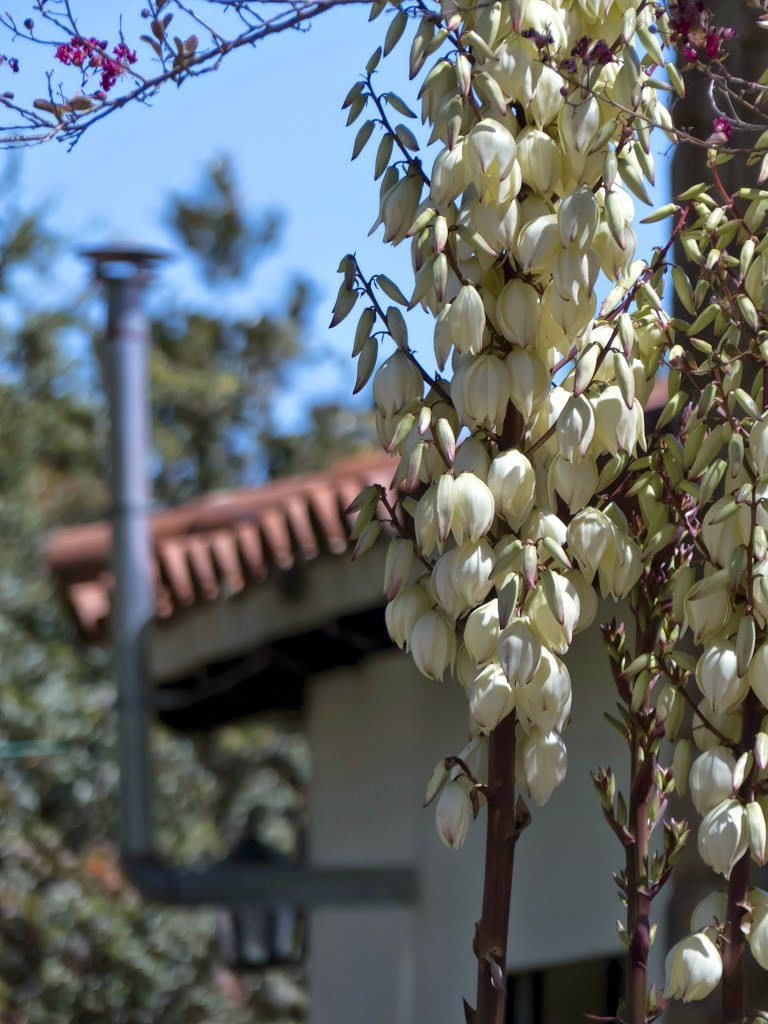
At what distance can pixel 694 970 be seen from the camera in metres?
1.18

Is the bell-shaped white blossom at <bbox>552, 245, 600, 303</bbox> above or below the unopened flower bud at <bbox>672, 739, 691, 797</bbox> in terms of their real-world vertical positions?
above

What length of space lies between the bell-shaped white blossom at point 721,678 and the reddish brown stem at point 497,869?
0.15 meters

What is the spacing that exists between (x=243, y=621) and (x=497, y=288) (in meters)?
2.84

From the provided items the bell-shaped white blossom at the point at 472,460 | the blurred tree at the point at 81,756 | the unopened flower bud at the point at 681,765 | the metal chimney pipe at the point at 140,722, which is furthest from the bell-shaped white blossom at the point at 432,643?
the blurred tree at the point at 81,756

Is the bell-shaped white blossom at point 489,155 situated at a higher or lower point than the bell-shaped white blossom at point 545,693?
higher

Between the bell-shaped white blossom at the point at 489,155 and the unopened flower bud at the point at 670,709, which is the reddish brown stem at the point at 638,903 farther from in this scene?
the bell-shaped white blossom at the point at 489,155

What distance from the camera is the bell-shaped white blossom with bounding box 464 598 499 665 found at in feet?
3.94

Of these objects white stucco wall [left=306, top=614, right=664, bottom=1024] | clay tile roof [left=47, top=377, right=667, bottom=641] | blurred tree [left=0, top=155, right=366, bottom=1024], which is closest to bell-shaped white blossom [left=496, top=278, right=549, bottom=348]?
white stucco wall [left=306, top=614, right=664, bottom=1024]

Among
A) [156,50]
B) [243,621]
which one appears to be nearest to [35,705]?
[243,621]

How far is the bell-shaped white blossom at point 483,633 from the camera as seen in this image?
1200 mm

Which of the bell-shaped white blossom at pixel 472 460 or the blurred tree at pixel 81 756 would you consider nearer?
the bell-shaped white blossom at pixel 472 460

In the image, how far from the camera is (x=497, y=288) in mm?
1271

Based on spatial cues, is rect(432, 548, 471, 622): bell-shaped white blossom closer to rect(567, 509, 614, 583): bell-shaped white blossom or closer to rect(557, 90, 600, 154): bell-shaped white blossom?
rect(567, 509, 614, 583): bell-shaped white blossom

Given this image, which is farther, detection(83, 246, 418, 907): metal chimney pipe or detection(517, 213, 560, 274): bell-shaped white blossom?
detection(83, 246, 418, 907): metal chimney pipe
